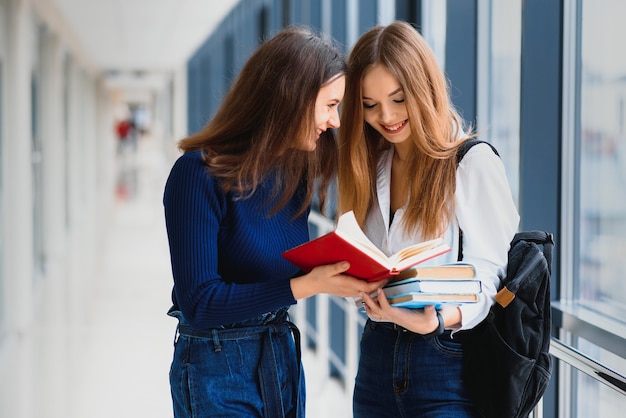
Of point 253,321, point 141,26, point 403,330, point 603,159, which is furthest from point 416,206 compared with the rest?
point 141,26

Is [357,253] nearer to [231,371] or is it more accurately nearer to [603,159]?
[231,371]

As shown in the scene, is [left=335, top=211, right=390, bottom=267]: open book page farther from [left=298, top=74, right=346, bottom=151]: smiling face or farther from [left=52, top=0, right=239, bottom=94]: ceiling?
[left=52, top=0, right=239, bottom=94]: ceiling

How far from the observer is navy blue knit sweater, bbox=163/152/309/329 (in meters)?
1.35

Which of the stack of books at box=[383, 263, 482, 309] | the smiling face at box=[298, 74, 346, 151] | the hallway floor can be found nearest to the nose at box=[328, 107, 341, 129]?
the smiling face at box=[298, 74, 346, 151]

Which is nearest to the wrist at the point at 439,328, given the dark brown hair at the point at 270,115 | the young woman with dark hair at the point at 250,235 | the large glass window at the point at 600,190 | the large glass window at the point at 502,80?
the young woman with dark hair at the point at 250,235

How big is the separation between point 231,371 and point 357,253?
354 millimetres

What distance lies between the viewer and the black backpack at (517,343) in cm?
134

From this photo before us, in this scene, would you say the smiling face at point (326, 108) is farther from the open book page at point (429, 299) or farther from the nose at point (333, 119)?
the open book page at point (429, 299)

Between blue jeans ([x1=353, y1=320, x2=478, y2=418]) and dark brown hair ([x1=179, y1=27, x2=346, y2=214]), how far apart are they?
34 cm

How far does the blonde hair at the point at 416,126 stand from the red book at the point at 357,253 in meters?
0.14

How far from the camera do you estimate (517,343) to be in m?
1.35

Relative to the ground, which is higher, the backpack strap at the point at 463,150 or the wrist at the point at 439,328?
the backpack strap at the point at 463,150

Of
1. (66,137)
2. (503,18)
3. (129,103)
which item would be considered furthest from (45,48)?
(129,103)

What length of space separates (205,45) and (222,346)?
11.2 m
